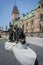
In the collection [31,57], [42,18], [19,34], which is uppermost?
[42,18]

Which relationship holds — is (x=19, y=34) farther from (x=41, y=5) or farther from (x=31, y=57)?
(x=41, y=5)

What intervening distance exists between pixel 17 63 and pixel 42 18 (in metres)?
45.6

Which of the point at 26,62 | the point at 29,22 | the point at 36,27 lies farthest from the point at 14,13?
the point at 26,62

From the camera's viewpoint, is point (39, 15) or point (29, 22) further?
point (29, 22)

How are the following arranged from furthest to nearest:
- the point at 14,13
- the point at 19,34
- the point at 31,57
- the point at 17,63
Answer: the point at 14,13 < the point at 19,34 < the point at 17,63 < the point at 31,57

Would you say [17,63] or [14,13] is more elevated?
[14,13]

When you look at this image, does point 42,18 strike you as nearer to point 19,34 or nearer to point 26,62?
point 19,34

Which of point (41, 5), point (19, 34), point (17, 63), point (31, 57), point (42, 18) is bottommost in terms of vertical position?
point (17, 63)

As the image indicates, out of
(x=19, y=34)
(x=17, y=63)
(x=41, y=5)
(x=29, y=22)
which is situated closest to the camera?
(x=17, y=63)

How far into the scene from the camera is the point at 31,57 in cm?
990

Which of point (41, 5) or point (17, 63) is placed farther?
point (41, 5)

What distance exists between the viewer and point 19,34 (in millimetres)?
16891

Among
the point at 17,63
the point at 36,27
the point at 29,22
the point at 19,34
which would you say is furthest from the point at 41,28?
the point at 17,63

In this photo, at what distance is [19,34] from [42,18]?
1584 inches
